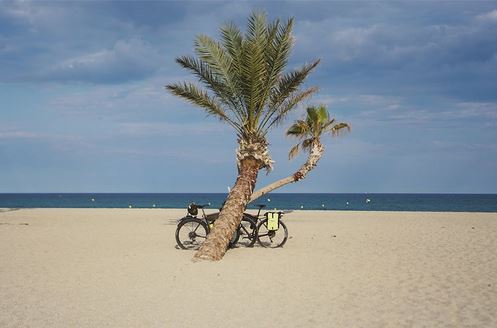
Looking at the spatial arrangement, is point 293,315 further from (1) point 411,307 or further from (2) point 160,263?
(2) point 160,263

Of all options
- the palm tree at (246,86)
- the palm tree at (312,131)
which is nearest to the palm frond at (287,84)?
the palm tree at (246,86)

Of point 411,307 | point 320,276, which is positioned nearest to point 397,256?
point 320,276

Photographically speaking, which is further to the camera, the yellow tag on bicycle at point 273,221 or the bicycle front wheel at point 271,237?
the bicycle front wheel at point 271,237

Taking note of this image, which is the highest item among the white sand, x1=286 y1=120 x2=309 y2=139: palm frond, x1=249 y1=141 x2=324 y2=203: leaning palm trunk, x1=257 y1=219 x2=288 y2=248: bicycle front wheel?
x1=286 y1=120 x2=309 y2=139: palm frond

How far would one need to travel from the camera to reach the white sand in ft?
26.7

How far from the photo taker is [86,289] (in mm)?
10336

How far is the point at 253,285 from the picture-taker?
10656 mm

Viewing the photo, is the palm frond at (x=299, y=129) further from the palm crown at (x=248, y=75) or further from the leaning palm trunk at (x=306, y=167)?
the palm crown at (x=248, y=75)

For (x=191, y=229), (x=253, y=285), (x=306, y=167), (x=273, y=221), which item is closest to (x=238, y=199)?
(x=273, y=221)

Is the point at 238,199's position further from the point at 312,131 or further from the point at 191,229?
the point at 312,131

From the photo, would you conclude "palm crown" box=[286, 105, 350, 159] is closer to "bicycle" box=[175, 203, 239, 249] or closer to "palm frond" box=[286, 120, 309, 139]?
"palm frond" box=[286, 120, 309, 139]

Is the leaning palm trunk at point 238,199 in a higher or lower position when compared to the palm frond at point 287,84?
lower

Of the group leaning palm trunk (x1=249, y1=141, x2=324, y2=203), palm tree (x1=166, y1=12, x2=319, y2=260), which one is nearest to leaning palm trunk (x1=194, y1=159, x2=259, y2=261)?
palm tree (x1=166, y1=12, x2=319, y2=260)

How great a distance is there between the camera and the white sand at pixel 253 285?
26.7 ft
